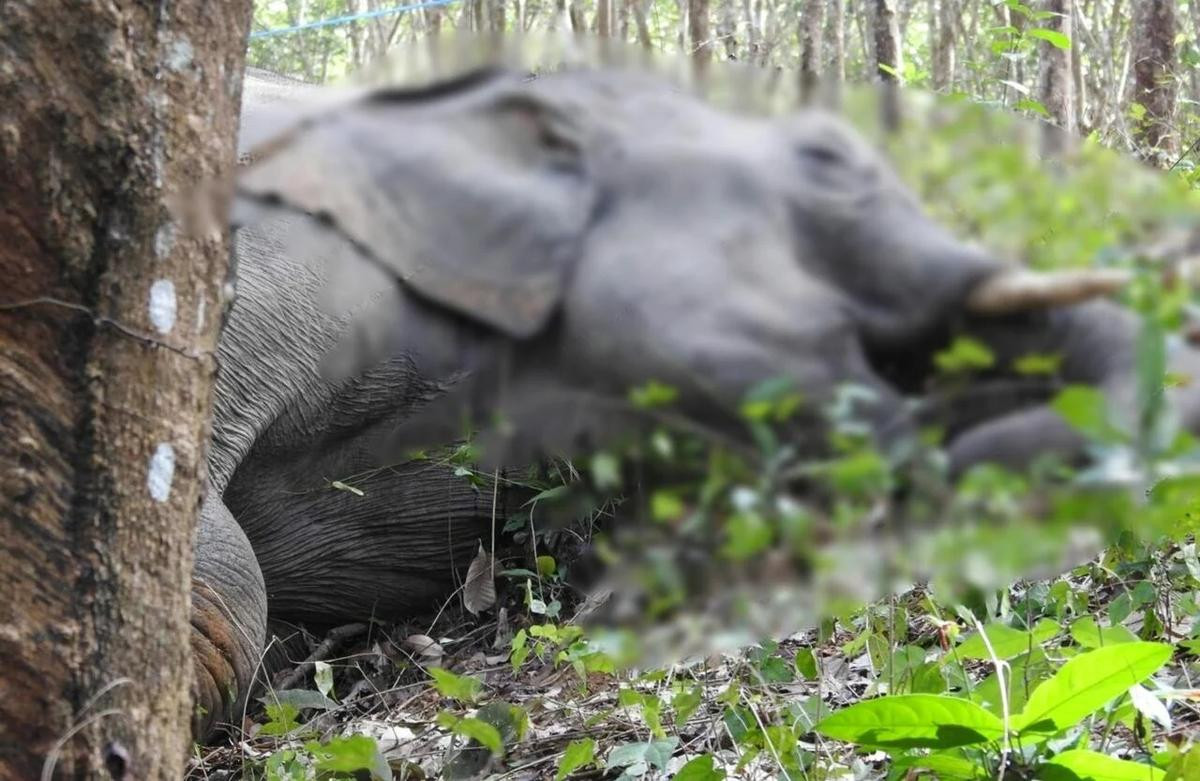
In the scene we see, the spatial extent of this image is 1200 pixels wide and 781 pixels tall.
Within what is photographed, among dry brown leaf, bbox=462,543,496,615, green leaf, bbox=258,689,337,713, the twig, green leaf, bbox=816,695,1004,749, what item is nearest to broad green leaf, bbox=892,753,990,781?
green leaf, bbox=816,695,1004,749

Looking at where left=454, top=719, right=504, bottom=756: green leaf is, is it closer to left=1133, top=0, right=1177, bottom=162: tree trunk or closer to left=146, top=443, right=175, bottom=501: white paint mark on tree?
→ left=146, top=443, right=175, bottom=501: white paint mark on tree

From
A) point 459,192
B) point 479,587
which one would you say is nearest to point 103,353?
point 459,192

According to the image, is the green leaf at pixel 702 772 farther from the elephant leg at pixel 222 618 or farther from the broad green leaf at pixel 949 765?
the elephant leg at pixel 222 618

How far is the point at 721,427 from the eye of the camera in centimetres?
64

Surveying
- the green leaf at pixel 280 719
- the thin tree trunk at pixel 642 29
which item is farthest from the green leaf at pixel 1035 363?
the green leaf at pixel 280 719

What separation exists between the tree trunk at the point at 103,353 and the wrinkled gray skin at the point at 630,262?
0.90 ft

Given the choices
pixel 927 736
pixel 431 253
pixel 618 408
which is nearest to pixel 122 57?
pixel 431 253

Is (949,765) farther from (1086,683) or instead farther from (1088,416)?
(1088,416)

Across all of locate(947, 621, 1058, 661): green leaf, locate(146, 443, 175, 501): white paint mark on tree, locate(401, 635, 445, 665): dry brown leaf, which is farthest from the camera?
locate(401, 635, 445, 665): dry brown leaf

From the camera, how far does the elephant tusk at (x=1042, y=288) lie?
23.8 inches

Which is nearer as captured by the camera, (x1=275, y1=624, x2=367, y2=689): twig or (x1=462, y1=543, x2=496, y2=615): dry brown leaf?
(x1=462, y1=543, x2=496, y2=615): dry brown leaf

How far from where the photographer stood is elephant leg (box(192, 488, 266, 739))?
220cm

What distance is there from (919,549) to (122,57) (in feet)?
2.74

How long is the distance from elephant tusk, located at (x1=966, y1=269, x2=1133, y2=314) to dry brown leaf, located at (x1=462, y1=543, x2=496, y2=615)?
228 cm
